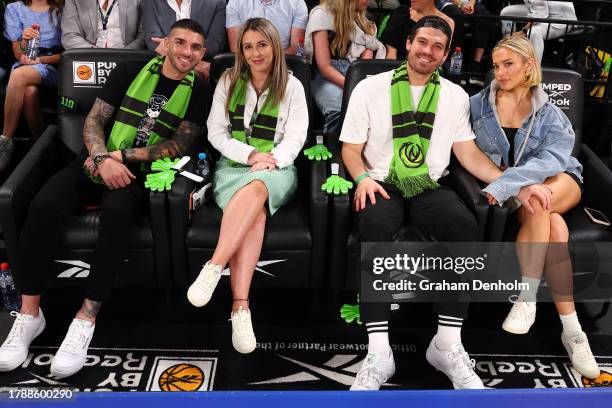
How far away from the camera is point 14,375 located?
8.03 ft

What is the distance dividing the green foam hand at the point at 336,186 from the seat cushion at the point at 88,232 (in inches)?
29.1

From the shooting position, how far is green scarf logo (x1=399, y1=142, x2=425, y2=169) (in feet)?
9.07

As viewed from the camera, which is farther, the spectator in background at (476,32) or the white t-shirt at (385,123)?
the spectator in background at (476,32)

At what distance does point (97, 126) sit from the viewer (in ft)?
9.39

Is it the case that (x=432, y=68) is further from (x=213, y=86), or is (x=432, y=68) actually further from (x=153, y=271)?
(x=153, y=271)

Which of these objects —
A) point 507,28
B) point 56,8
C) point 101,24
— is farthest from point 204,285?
point 507,28

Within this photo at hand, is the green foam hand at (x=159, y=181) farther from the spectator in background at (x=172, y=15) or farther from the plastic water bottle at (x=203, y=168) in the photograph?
the spectator in background at (x=172, y=15)

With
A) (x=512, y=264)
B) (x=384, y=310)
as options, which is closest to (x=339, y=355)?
(x=384, y=310)

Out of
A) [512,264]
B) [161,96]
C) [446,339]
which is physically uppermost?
[161,96]

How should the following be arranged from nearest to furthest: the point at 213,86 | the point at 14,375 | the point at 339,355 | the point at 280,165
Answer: the point at 14,375, the point at 339,355, the point at 280,165, the point at 213,86

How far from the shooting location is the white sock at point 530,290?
8.67ft

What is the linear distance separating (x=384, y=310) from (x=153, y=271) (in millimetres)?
975

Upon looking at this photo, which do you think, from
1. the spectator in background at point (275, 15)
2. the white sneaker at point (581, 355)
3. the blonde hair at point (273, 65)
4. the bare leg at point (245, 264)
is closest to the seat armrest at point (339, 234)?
the bare leg at point (245, 264)

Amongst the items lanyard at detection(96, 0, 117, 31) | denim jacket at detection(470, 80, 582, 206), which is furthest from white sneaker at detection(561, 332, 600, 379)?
lanyard at detection(96, 0, 117, 31)
